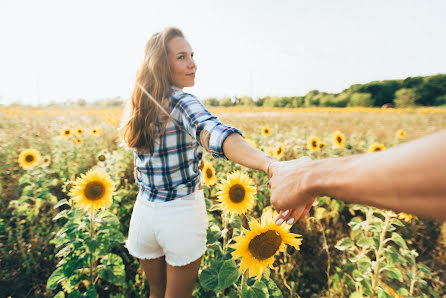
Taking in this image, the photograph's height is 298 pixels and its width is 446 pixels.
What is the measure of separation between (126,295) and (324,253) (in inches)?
83.8

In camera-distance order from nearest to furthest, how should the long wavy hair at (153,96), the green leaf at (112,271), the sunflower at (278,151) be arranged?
the long wavy hair at (153,96), the green leaf at (112,271), the sunflower at (278,151)

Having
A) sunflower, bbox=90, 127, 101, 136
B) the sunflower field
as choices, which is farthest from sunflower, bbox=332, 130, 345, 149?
sunflower, bbox=90, 127, 101, 136

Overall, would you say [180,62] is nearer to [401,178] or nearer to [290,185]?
[290,185]

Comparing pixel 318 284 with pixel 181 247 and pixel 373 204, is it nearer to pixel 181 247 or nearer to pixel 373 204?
pixel 181 247

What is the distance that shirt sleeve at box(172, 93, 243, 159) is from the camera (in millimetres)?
1079

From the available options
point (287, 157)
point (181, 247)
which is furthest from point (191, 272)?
point (287, 157)

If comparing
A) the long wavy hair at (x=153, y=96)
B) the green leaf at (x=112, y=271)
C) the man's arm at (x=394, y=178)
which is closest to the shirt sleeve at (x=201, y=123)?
the long wavy hair at (x=153, y=96)

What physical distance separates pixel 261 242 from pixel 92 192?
153cm

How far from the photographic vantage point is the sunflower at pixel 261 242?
4.22ft

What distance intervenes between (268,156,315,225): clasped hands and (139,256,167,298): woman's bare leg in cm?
103

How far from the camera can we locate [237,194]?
6.50ft

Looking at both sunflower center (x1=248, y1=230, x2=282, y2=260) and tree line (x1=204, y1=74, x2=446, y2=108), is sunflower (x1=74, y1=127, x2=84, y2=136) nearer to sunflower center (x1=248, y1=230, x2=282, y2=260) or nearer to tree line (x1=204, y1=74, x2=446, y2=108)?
sunflower center (x1=248, y1=230, x2=282, y2=260)

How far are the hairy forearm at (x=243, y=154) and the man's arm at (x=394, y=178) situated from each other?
29 cm

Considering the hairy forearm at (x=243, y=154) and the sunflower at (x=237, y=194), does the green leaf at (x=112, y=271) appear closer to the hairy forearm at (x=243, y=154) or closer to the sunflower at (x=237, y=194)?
the sunflower at (x=237, y=194)
